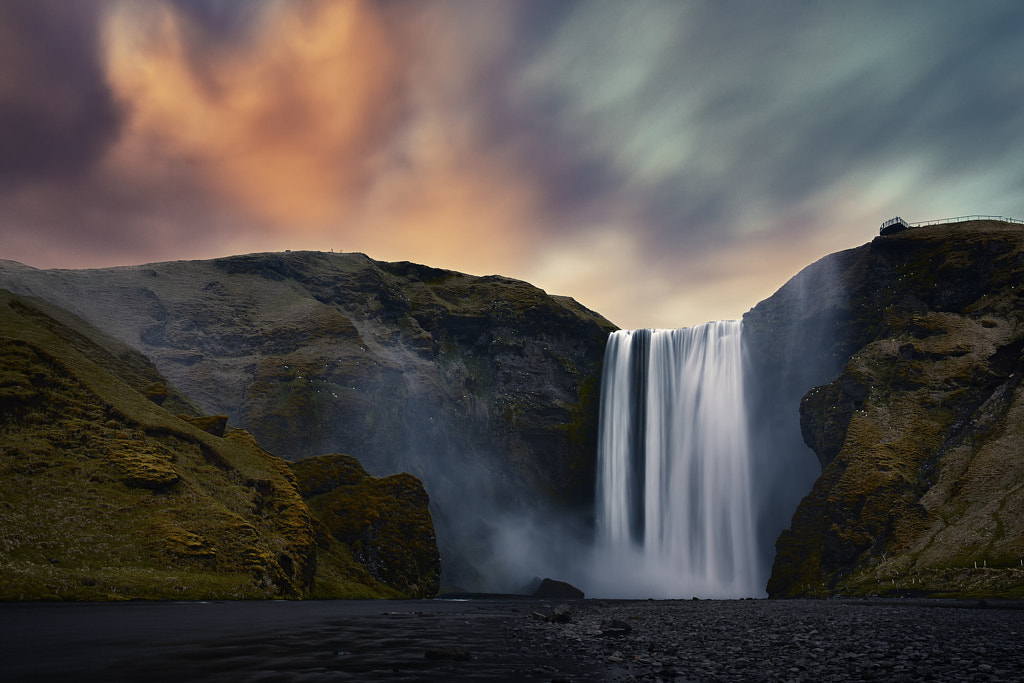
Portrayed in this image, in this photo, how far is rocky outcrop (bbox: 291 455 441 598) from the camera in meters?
83.8

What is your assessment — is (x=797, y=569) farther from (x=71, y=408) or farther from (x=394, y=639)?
(x=71, y=408)

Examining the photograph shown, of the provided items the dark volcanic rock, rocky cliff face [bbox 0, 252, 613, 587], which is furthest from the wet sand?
rocky cliff face [bbox 0, 252, 613, 587]

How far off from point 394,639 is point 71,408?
5331 centimetres

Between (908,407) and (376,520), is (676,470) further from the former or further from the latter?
(376,520)

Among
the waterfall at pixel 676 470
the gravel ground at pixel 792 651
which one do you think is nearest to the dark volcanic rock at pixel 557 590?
the waterfall at pixel 676 470

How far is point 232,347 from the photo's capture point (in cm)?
13475

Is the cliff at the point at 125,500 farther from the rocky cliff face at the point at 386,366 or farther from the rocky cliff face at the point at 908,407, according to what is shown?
the rocky cliff face at the point at 908,407

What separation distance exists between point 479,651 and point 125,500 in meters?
46.4

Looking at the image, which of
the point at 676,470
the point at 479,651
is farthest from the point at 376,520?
the point at 479,651

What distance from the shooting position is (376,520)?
87438 millimetres

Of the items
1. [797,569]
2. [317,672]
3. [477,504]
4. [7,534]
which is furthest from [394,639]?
[477,504]

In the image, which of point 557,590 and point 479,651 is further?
point 557,590

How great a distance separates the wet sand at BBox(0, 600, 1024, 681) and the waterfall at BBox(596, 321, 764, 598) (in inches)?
3424

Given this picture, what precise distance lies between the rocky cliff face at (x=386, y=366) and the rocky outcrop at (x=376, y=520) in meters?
18.8
